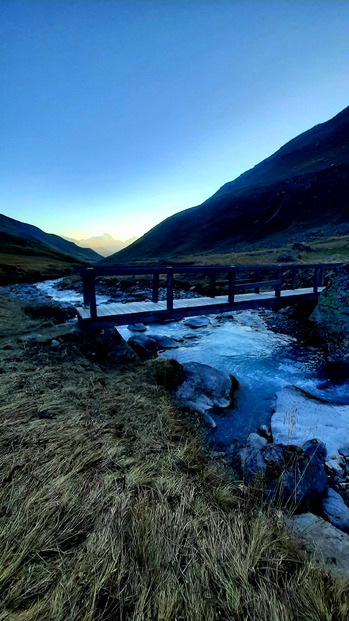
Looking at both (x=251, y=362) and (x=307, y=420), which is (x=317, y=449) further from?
(x=251, y=362)

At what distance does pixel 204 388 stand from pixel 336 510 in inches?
118

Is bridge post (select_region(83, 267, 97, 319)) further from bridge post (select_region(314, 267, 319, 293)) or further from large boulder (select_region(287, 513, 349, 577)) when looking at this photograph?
bridge post (select_region(314, 267, 319, 293))

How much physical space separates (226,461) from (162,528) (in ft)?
6.47

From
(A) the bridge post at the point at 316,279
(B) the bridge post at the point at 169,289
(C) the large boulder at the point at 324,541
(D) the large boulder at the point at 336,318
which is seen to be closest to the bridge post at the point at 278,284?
(D) the large boulder at the point at 336,318

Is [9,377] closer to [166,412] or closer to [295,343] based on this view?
[166,412]

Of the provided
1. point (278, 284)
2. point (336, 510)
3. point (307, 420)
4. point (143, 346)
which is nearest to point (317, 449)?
point (336, 510)

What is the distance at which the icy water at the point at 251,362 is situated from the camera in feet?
16.6

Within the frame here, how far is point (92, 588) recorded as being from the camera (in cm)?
150

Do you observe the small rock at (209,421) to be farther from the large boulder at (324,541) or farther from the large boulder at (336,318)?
the large boulder at (336,318)

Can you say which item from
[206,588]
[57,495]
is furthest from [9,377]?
[206,588]

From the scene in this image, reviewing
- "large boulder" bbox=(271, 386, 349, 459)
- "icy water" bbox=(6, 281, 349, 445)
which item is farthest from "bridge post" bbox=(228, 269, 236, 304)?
"large boulder" bbox=(271, 386, 349, 459)

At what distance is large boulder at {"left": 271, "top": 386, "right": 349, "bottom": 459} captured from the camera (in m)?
4.30

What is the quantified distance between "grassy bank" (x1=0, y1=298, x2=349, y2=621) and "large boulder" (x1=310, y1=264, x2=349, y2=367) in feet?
19.3

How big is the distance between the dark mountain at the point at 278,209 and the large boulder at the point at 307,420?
5613 cm
